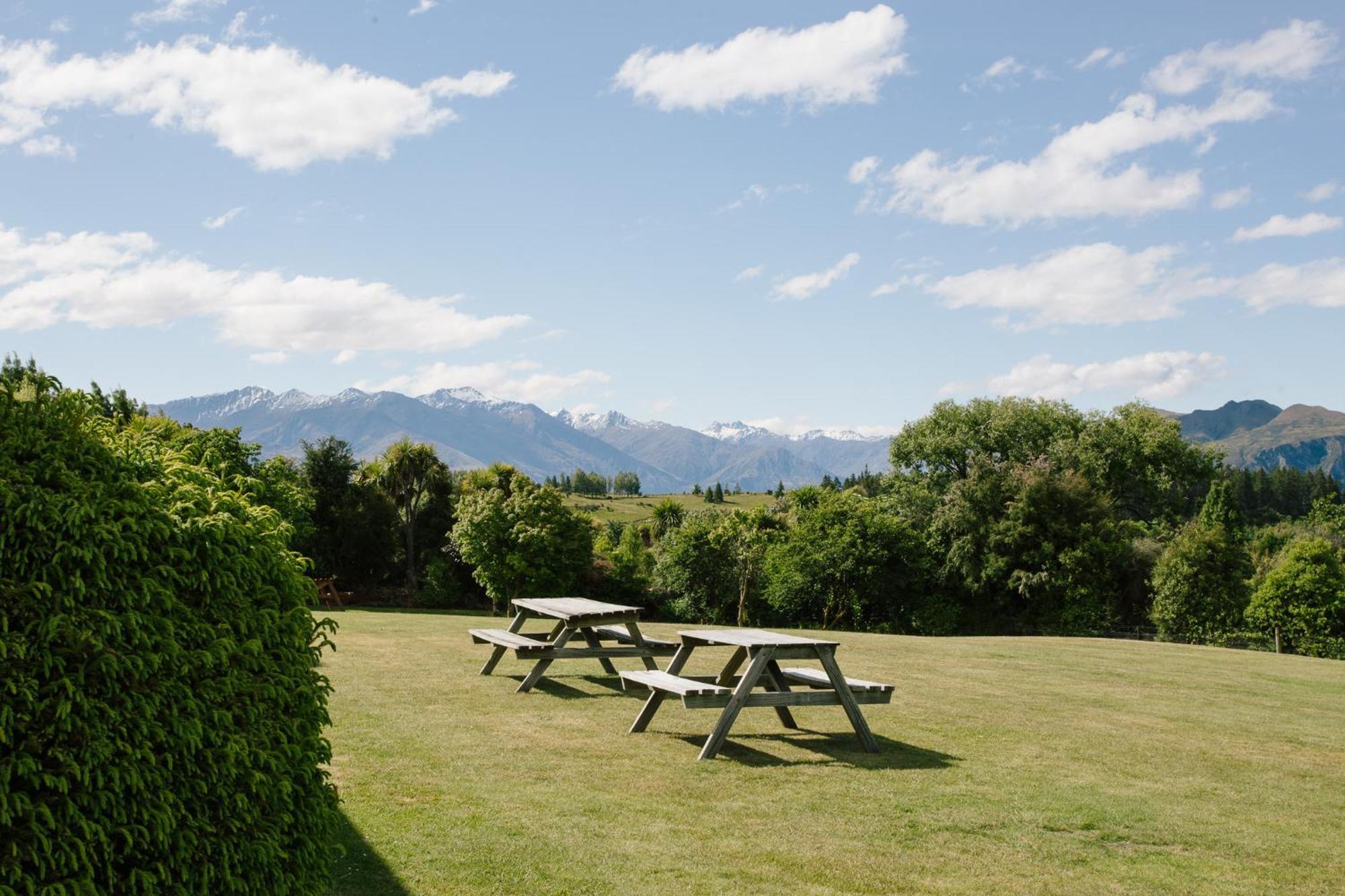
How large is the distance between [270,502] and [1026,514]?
3789 cm

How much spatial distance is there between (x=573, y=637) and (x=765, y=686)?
353 cm

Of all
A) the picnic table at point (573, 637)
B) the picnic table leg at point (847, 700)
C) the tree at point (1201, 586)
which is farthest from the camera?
the tree at point (1201, 586)

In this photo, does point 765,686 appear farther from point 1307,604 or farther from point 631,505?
point 631,505

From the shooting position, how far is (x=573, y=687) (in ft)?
48.4

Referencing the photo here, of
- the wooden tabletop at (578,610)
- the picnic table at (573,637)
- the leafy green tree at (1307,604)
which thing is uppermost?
the wooden tabletop at (578,610)

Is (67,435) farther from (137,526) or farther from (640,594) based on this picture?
(640,594)

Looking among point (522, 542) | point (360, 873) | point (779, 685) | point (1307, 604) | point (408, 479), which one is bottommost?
point (1307, 604)

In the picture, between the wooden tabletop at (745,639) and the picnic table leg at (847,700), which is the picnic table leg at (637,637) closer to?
the wooden tabletop at (745,639)

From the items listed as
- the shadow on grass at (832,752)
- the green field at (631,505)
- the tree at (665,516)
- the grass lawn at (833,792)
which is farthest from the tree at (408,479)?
the green field at (631,505)

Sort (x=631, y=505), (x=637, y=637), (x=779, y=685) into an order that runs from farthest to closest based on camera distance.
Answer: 1. (x=631, y=505)
2. (x=637, y=637)
3. (x=779, y=685)

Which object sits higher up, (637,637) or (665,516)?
(665,516)

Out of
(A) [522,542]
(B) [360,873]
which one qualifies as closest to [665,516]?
(A) [522,542]

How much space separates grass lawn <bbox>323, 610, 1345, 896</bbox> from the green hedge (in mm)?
1622

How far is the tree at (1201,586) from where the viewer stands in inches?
1689
